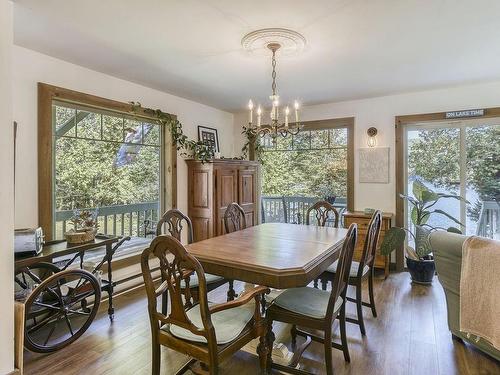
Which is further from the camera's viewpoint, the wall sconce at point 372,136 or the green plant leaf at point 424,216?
the wall sconce at point 372,136

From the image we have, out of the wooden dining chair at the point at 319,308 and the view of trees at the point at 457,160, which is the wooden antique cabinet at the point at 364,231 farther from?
the wooden dining chair at the point at 319,308

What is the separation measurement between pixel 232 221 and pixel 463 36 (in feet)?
8.65

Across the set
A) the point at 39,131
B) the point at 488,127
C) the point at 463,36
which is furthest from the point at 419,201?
the point at 39,131

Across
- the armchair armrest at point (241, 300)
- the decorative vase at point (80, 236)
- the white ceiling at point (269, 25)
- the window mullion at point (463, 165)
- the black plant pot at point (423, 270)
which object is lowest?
the black plant pot at point (423, 270)

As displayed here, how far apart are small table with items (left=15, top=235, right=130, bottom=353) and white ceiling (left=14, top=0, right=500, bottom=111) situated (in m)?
1.73

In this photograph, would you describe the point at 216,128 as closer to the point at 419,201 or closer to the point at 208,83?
the point at 208,83

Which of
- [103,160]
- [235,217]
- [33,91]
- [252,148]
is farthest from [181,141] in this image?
[33,91]

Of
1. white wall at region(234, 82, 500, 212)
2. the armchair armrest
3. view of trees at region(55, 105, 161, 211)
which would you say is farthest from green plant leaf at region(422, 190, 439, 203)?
view of trees at region(55, 105, 161, 211)

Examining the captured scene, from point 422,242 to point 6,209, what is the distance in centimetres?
406

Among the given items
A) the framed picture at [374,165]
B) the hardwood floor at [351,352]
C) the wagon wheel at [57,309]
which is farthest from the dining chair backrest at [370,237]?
the wagon wheel at [57,309]

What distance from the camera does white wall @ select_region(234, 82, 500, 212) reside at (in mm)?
3975

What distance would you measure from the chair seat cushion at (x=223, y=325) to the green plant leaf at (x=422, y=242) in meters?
2.80

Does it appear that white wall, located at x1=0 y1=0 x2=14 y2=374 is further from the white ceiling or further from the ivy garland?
the ivy garland

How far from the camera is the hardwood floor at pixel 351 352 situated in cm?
211
